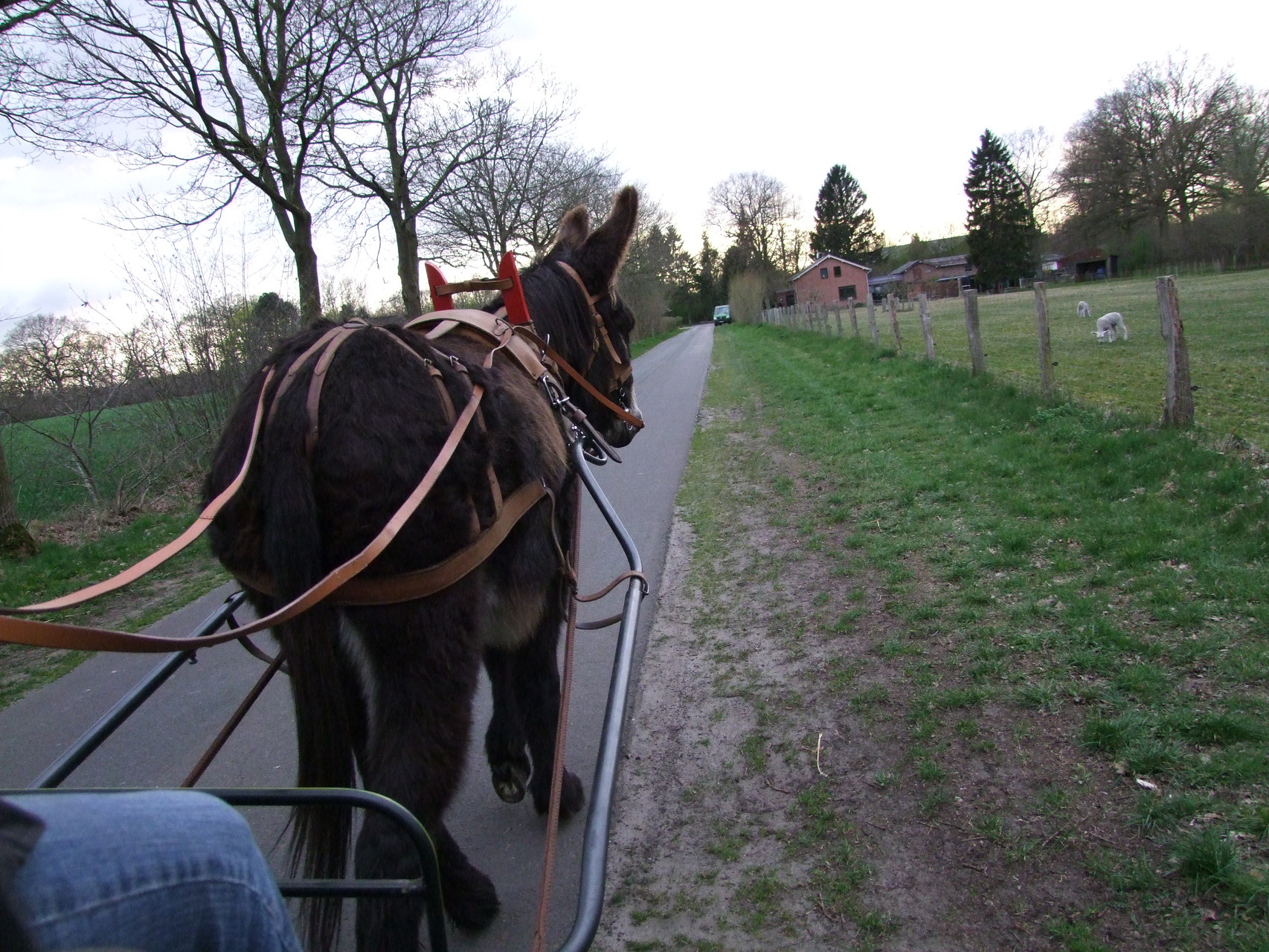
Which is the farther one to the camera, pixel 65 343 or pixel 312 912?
pixel 65 343

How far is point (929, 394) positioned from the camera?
9734mm

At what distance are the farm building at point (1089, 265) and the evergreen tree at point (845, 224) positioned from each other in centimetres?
2075

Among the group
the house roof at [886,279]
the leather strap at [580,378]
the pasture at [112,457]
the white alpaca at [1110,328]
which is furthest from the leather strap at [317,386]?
the house roof at [886,279]

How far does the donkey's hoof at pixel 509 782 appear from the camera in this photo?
2.89 metres

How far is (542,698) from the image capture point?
9.12ft

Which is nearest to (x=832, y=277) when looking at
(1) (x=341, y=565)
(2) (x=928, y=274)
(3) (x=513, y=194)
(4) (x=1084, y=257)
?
(2) (x=928, y=274)

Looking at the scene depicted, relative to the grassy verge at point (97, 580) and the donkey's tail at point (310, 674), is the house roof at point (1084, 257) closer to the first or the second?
the grassy verge at point (97, 580)

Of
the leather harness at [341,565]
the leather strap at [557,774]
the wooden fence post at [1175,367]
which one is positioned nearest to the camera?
the leather harness at [341,565]

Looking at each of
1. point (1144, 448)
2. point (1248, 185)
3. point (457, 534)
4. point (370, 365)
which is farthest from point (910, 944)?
point (1248, 185)

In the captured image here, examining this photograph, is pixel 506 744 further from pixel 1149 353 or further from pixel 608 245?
pixel 1149 353

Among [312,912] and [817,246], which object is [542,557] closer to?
[312,912]

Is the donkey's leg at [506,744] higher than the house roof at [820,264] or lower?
lower

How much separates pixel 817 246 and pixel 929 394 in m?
79.7

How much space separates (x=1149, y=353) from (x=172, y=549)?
14831 mm
